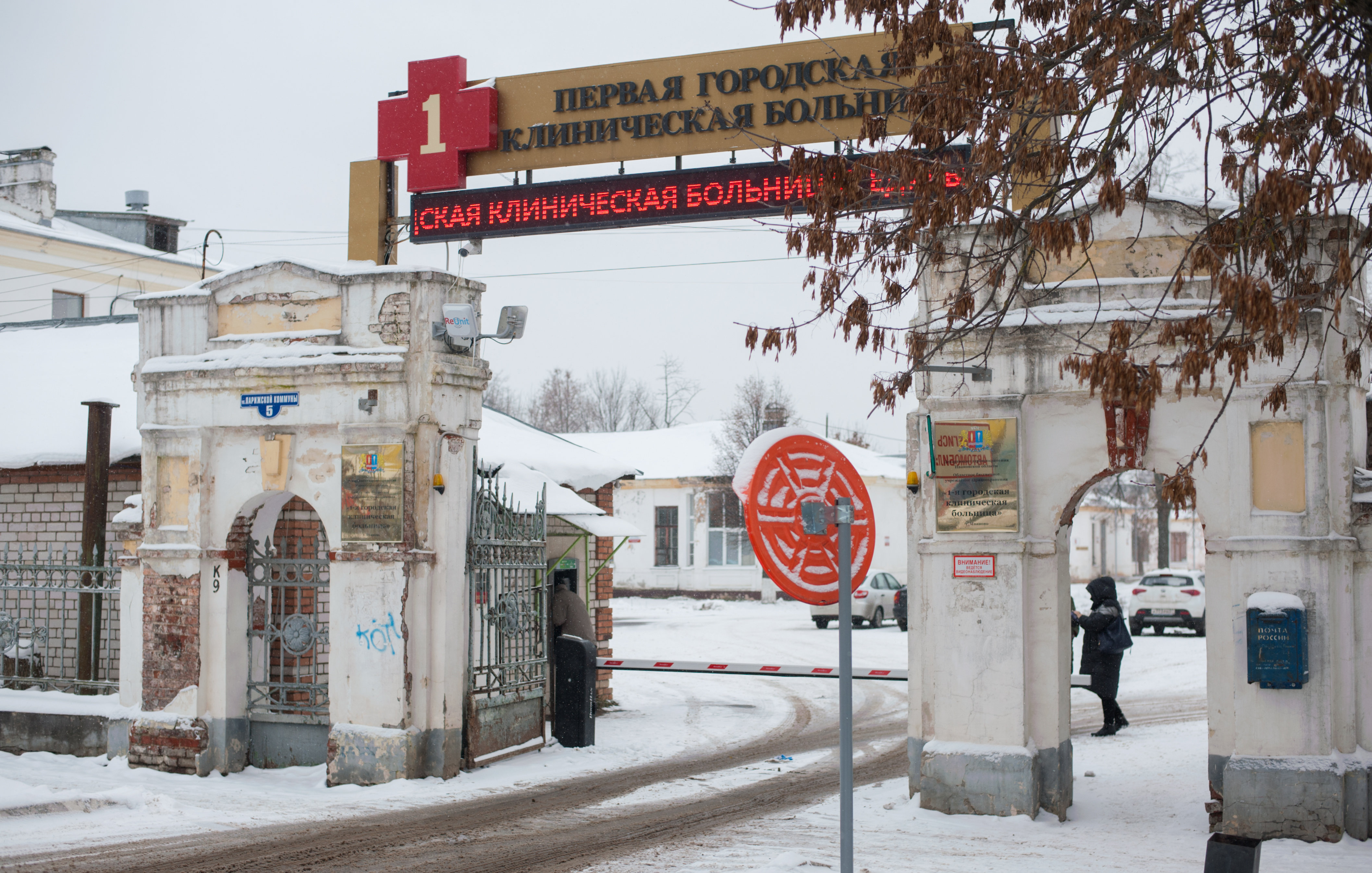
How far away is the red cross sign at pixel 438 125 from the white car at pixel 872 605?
18.0 metres

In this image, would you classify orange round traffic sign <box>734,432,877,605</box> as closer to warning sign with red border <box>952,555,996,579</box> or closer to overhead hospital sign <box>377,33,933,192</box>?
warning sign with red border <box>952,555,996,579</box>

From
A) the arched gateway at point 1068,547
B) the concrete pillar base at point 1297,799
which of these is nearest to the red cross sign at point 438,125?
the arched gateway at point 1068,547

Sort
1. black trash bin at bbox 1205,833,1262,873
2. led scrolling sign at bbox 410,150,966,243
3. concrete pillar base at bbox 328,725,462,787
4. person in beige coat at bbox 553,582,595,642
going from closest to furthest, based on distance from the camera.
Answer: black trash bin at bbox 1205,833,1262,873
concrete pillar base at bbox 328,725,462,787
led scrolling sign at bbox 410,150,966,243
person in beige coat at bbox 553,582,595,642

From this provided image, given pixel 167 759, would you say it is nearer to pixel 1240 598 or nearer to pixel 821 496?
pixel 821 496

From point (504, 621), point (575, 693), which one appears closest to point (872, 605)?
point (575, 693)

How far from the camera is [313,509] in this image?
527 inches

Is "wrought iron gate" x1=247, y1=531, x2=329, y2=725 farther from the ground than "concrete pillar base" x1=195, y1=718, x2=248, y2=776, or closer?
farther from the ground

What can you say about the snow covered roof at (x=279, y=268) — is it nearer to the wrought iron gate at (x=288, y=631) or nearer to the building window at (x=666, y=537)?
the wrought iron gate at (x=288, y=631)

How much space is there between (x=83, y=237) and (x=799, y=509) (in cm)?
3053

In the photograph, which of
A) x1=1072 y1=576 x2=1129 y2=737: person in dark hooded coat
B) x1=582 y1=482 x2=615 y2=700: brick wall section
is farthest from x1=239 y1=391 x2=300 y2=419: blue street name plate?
x1=1072 y1=576 x2=1129 y2=737: person in dark hooded coat

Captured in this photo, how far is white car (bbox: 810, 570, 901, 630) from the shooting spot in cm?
3012

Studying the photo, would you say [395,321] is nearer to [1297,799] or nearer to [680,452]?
[1297,799]

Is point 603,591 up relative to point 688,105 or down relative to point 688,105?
down

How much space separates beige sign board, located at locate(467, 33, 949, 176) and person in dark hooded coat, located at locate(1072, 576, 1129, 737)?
592 cm
